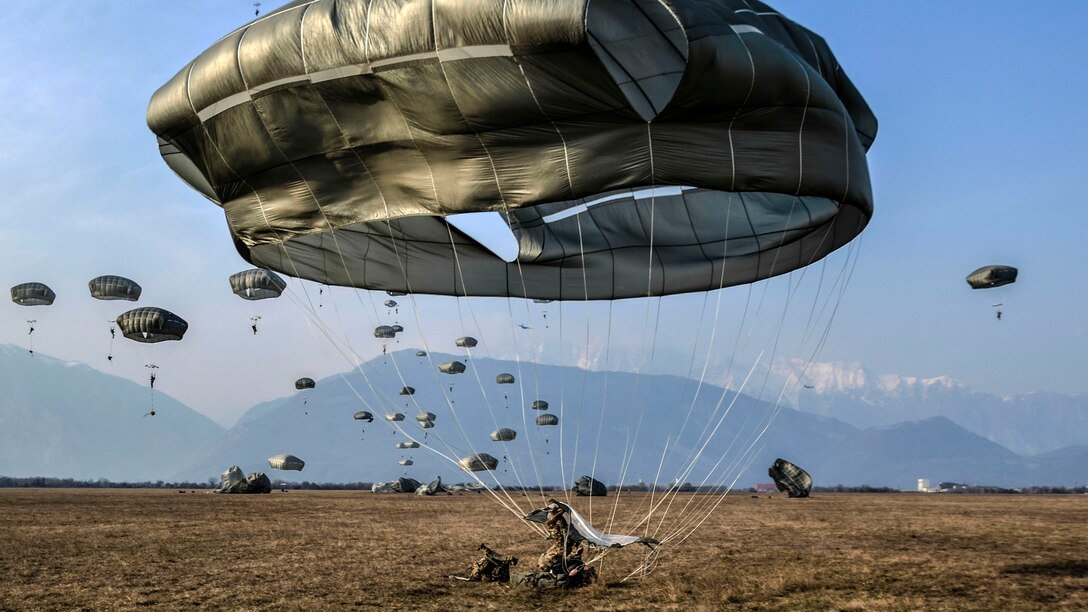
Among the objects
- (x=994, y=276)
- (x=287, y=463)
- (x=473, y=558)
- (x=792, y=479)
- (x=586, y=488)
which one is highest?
(x=994, y=276)

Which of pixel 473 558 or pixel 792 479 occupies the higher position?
pixel 792 479

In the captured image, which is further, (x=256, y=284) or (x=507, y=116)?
(x=256, y=284)

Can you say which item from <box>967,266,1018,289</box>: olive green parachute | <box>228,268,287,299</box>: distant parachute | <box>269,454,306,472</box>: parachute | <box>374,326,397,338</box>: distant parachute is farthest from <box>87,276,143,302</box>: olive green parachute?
<box>967,266,1018,289</box>: olive green parachute

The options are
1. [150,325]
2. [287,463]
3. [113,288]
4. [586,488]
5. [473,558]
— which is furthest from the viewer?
[287,463]

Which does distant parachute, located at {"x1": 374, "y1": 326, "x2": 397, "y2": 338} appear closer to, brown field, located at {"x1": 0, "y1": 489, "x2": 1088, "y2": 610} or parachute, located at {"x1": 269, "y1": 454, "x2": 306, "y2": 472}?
parachute, located at {"x1": 269, "y1": 454, "x2": 306, "y2": 472}

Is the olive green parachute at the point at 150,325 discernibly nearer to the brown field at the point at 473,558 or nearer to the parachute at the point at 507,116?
the brown field at the point at 473,558

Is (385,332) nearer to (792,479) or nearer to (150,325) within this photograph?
(150,325)

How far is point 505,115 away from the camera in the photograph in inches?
546

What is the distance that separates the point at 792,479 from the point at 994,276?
21586 millimetres

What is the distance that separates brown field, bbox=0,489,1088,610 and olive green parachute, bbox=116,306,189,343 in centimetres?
2122

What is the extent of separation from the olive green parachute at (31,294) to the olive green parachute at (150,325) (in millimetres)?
14547

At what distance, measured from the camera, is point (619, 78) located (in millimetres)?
12672

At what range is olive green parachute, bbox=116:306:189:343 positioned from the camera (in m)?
53.0

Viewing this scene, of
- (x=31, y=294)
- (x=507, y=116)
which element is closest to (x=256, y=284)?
(x=31, y=294)
